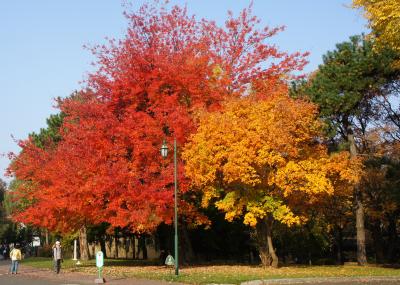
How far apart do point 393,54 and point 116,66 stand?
1615 cm

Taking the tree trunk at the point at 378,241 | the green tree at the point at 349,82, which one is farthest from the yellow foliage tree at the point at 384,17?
the tree trunk at the point at 378,241

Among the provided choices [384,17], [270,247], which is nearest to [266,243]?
[270,247]

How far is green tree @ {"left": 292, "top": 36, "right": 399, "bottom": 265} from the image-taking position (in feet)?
98.0

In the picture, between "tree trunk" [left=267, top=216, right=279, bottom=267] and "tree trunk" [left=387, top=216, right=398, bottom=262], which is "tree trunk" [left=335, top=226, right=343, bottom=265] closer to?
"tree trunk" [left=387, top=216, right=398, bottom=262]

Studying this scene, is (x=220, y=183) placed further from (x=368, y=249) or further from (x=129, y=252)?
(x=129, y=252)

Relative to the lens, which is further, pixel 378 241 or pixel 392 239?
pixel 378 241

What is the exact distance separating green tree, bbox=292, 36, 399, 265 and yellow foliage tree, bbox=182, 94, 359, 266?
3327 millimetres

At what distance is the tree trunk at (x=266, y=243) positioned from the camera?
28.3 meters

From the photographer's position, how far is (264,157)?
2472 cm

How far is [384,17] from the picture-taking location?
1798cm

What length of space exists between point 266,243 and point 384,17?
15556 mm

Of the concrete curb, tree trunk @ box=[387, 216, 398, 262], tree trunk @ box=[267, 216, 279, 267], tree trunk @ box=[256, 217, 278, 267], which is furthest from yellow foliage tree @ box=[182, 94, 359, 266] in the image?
tree trunk @ box=[387, 216, 398, 262]

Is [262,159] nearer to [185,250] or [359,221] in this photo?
[359,221]

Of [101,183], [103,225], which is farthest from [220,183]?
[103,225]
